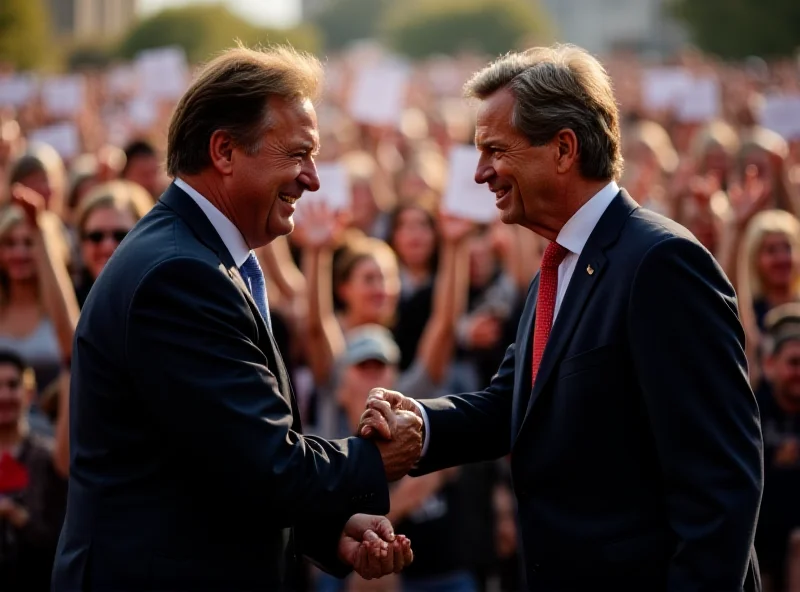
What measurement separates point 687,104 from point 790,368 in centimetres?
875

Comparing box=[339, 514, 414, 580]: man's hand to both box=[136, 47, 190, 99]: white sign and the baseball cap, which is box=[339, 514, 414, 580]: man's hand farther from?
box=[136, 47, 190, 99]: white sign

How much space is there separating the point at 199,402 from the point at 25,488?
113 inches

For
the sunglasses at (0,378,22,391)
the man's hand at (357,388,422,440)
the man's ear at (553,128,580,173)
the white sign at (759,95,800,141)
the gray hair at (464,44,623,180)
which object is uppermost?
the gray hair at (464,44,623,180)

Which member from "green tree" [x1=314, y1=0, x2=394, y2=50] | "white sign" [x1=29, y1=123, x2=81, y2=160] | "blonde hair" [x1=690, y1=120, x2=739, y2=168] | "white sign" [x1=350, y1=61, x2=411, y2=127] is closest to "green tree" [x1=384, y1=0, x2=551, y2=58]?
"green tree" [x1=314, y1=0, x2=394, y2=50]

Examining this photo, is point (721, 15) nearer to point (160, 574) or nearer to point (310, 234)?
point (310, 234)

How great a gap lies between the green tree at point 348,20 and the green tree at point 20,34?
4444 inches

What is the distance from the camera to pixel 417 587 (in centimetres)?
663

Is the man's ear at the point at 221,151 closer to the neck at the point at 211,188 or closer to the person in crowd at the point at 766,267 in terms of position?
the neck at the point at 211,188

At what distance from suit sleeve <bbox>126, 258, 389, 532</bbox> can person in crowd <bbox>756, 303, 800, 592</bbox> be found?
11.0 feet

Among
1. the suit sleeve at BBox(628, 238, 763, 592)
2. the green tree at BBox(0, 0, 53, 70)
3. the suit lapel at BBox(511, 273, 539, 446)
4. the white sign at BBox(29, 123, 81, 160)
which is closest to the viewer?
the suit sleeve at BBox(628, 238, 763, 592)

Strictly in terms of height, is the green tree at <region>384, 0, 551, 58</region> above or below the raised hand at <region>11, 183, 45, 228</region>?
below

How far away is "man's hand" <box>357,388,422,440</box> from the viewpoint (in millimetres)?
4109

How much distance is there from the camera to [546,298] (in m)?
4.07

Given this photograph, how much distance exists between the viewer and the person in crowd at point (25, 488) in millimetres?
6039
